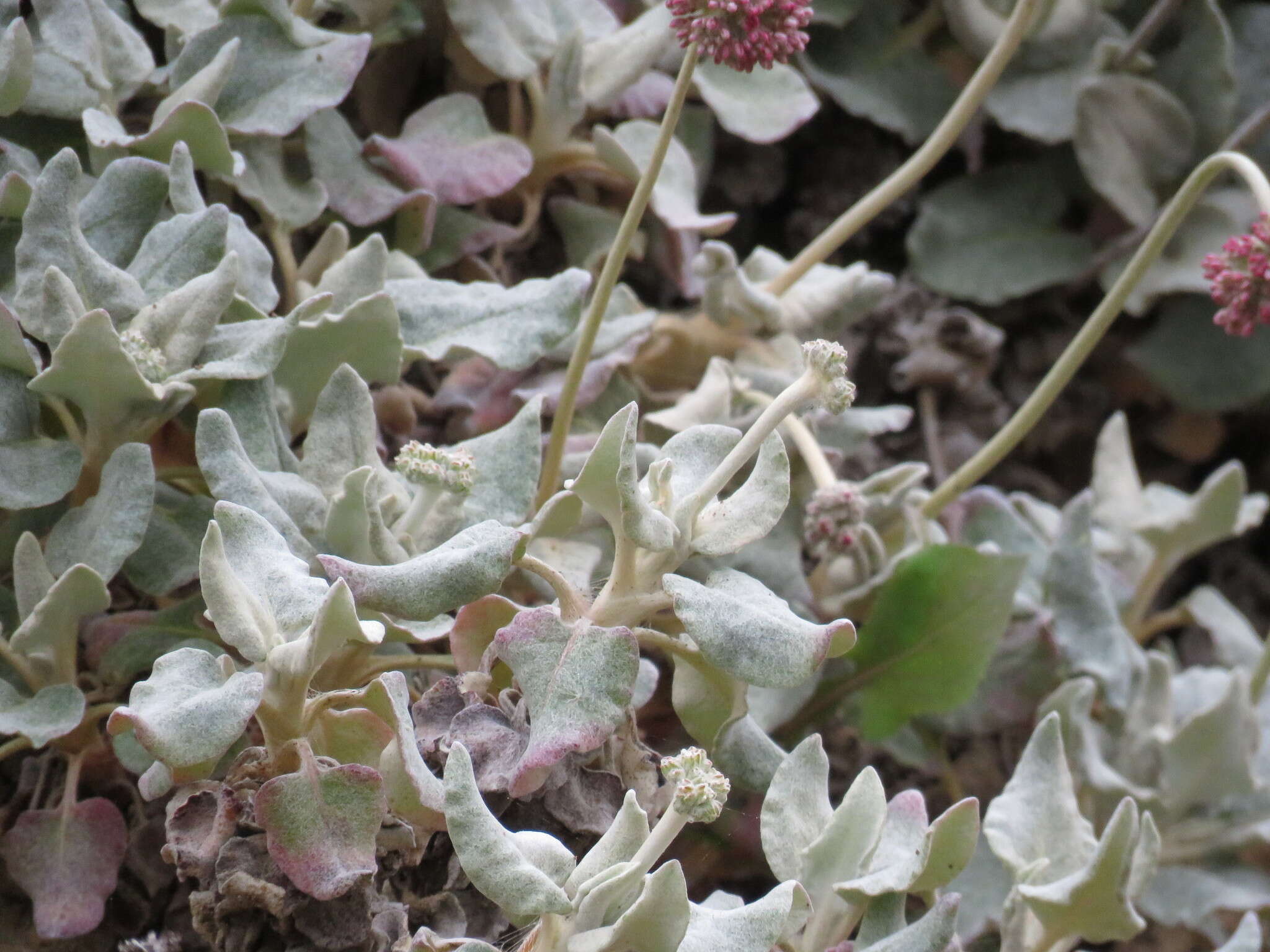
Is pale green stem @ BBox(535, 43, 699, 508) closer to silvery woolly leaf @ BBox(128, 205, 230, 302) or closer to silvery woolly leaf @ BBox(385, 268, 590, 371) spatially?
silvery woolly leaf @ BBox(385, 268, 590, 371)

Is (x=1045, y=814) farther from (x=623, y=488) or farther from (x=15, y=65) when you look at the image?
(x=15, y=65)

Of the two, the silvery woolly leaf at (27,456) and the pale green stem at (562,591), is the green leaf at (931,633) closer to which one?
the pale green stem at (562,591)

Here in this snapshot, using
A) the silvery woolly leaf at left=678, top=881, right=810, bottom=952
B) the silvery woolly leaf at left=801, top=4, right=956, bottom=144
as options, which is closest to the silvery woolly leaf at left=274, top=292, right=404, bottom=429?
the silvery woolly leaf at left=678, top=881, right=810, bottom=952

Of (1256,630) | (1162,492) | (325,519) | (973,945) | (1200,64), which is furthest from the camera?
(1256,630)

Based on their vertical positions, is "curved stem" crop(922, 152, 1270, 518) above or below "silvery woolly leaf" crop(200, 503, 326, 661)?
above

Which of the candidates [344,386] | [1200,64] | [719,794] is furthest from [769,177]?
[719,794]

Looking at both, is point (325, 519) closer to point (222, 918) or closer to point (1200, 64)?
point (222, 918)
